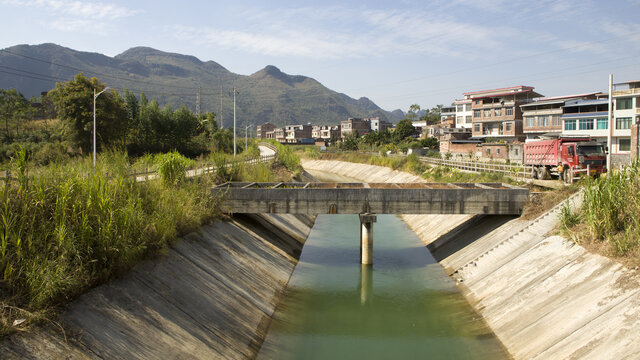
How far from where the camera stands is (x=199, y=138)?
6962 cm

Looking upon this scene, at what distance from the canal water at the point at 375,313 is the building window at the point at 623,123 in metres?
39.4

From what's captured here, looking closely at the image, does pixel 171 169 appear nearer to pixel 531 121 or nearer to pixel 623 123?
pixel 623 123

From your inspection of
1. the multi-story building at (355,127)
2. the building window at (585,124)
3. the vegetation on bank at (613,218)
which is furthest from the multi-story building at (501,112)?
the multi-story building at (355,127)

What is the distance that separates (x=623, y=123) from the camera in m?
52.4

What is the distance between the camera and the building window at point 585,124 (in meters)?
57.6

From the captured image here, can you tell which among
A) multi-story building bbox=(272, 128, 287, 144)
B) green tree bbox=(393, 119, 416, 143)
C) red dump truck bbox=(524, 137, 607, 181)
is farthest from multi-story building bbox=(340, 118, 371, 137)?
red dump truck bbox=(524, 137, 607, 181)

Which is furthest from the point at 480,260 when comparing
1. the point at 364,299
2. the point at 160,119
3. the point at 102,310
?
the point at 160,119

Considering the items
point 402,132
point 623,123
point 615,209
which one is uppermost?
point 402,132

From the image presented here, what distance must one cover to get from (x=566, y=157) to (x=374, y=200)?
48.9 ft

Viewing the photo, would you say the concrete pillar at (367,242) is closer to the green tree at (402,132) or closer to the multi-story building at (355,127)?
the green tree at (402,132)

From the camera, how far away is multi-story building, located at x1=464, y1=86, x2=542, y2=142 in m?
74.1

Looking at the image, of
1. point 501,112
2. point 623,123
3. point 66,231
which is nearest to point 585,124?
point 623,123

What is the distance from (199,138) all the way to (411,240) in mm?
47118

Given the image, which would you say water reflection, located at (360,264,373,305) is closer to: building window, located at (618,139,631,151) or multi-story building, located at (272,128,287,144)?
building window, located at (618,139,631,151)
